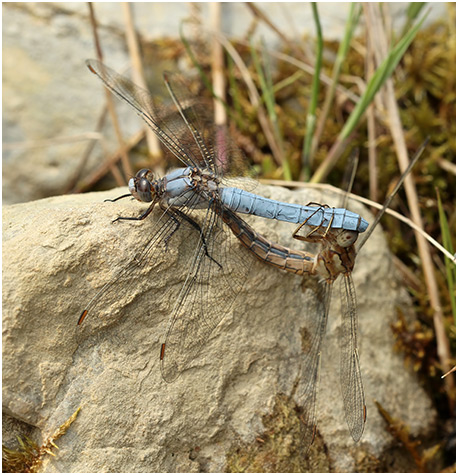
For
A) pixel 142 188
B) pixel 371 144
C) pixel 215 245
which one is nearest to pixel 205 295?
pixel 215 245

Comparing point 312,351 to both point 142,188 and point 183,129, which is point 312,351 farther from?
point 183,129

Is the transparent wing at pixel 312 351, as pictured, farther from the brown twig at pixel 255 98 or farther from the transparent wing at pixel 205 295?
the brown twig at pixel 255 98

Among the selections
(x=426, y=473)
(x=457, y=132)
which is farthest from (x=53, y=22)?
(x=426, y=473)

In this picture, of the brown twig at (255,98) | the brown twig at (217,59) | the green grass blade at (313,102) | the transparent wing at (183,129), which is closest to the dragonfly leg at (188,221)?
the transparent wing at (183,129)

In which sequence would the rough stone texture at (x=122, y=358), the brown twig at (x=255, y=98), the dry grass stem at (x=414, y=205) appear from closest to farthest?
the rough stone texture at (x=122, y=358) < the dry grass stem at (x=414, y=205) < the brown twig at (x=255, y=98)

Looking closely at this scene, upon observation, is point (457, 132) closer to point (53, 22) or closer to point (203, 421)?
point (203, 421)
